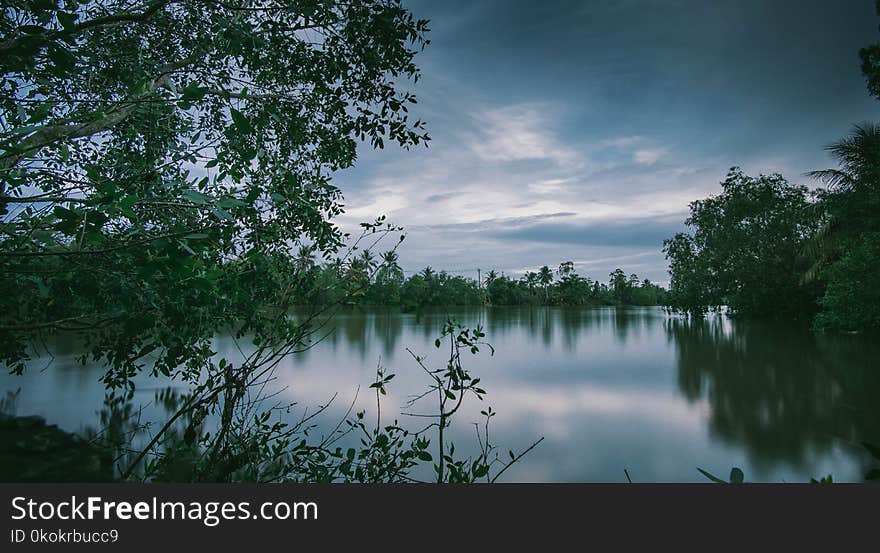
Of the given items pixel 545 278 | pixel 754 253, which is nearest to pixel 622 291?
pixel 545 278

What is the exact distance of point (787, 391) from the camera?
27.7 ft

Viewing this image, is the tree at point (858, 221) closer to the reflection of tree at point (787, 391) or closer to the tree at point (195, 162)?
the reflection of tree at point (787, 391)

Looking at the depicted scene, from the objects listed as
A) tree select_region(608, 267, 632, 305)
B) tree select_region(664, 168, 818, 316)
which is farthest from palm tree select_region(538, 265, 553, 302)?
tree select_region(664, 168, 818, 316)

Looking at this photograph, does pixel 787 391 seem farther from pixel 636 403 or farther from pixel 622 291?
pixel 622 291

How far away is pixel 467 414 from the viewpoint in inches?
274

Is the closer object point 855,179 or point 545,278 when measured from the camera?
point 855,179

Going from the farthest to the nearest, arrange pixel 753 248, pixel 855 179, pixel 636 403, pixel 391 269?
pixel 753 248
pixel 855 179
pixel 636 403
pixel 391 269

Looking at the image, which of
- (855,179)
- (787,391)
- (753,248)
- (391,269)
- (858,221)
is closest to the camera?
(391,269)

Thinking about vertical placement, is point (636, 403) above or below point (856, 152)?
below

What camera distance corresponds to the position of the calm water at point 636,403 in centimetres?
532

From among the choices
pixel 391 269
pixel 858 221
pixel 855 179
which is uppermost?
pixel 855 179

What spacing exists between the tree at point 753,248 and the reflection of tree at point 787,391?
10.1 metres

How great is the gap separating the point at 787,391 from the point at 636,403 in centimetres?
292

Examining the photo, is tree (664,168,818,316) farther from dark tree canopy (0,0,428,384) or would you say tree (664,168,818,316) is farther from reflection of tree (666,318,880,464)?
dark tree canopy (0,0,428,384)
